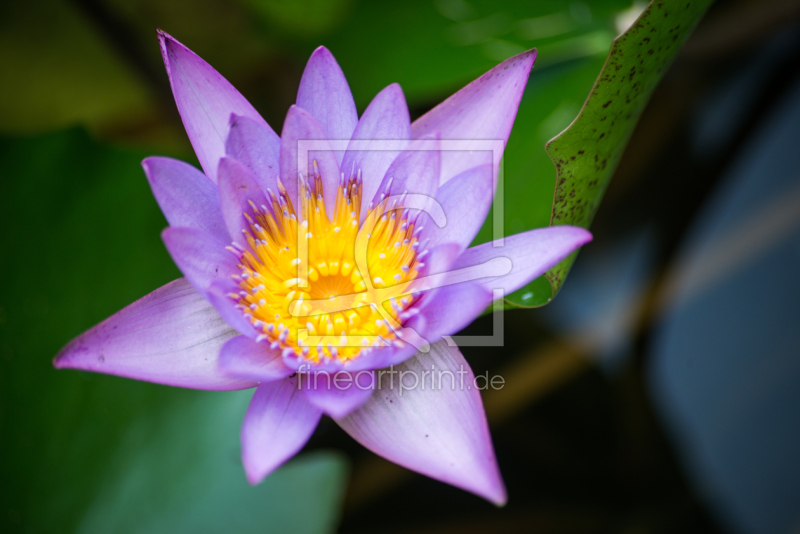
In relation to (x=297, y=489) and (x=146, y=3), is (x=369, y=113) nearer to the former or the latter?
(x=297, y=489)

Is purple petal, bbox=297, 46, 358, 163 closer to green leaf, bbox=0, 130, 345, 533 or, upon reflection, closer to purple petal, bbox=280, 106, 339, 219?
purple petal, bbox=280, 106, 339, 219

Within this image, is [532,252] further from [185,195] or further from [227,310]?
[185,195]

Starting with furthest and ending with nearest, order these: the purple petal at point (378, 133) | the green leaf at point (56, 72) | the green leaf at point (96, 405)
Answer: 1. the green leaf at point (56, 72)
2. the green leaf at point (96, 405)
3. the purple petal at point (378, 133)

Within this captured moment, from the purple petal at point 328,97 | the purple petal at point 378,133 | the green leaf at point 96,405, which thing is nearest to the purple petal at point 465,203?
the purple petal at point 378,133

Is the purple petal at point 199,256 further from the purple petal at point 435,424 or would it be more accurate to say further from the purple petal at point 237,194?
the purple petal at point 435,424

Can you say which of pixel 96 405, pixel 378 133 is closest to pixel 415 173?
pixel 378 133
